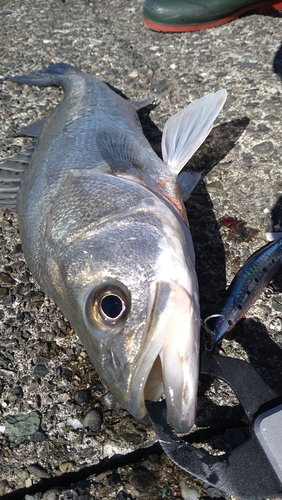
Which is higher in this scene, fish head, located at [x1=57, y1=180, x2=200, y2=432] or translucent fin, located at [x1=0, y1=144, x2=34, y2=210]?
fish head, located at [x1=57, y1=180, x2=200, y2=432]

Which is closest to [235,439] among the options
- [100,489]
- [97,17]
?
[100,489]

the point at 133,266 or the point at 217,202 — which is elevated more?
the point at 133,266

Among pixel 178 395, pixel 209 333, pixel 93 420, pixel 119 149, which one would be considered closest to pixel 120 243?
pixel 209 333

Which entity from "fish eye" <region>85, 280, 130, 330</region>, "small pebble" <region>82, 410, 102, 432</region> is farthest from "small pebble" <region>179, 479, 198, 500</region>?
"fish eye" <region>85, 280, 130, 330</region>

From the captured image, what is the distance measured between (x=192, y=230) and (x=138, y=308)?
3.60ft

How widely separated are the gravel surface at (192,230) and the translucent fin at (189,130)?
11.9 inches

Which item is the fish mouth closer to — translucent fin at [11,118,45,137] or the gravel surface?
the gravel surface

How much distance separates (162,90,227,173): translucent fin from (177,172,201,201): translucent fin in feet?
0.42

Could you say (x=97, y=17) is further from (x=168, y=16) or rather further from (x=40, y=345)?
(x=40, y=345)

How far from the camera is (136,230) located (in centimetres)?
221

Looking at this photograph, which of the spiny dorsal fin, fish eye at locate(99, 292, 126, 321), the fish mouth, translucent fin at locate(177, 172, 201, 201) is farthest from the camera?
translucent fin at locate(177, 172, 201, 201)

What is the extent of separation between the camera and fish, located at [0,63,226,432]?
1.88m

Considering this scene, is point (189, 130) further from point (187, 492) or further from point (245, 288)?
point (187, 492)

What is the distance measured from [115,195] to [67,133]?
35.5 inches
